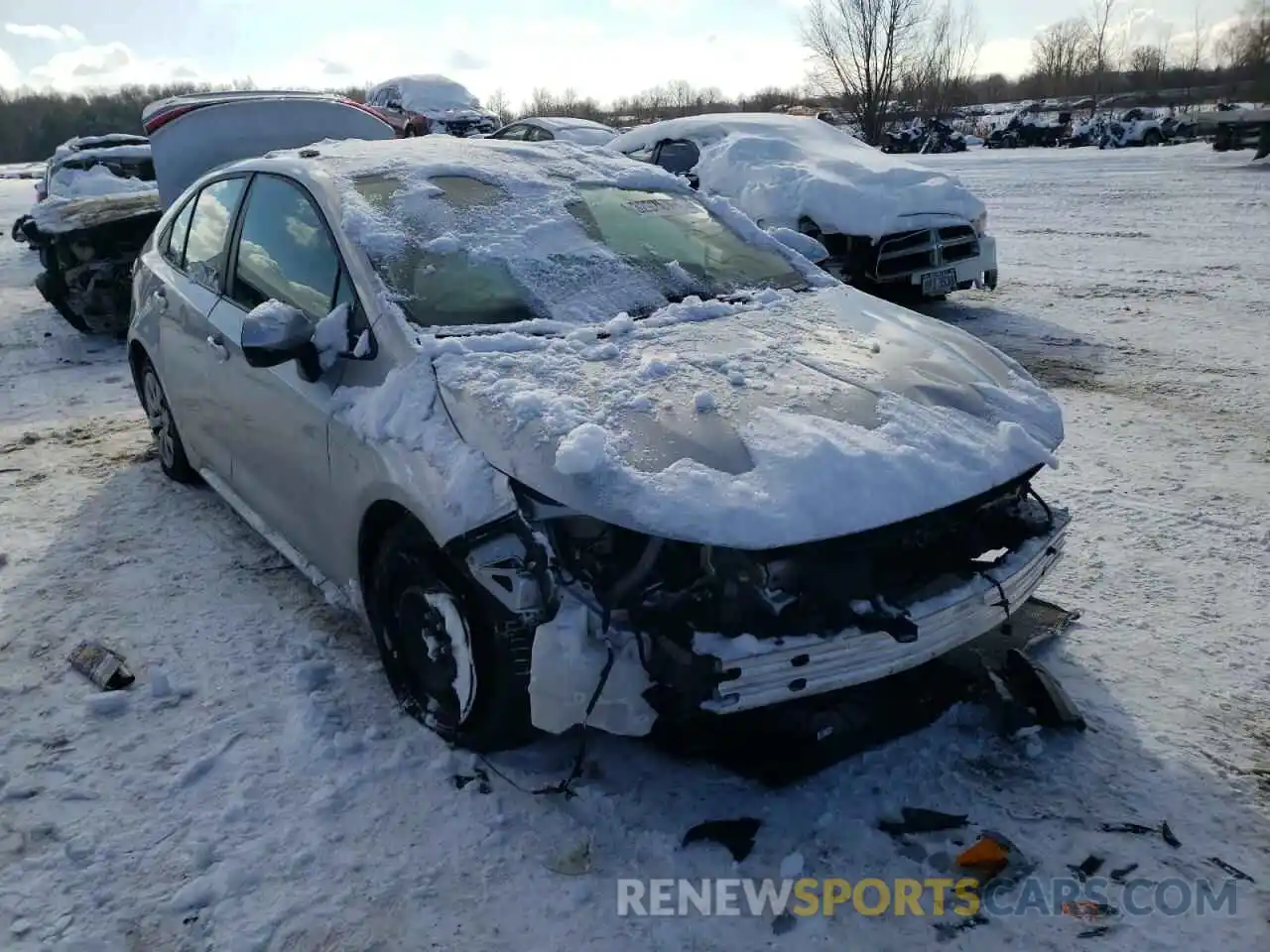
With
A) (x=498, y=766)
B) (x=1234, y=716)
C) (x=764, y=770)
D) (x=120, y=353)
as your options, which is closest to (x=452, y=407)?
(x=498, y=766)

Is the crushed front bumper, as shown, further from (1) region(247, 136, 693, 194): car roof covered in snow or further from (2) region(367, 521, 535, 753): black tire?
(1) region(247, 136, 693, 194): car roof covered in snow

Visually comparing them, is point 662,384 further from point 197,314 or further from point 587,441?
point 197,314

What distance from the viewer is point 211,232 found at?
426 centimetres

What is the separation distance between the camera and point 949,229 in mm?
7793

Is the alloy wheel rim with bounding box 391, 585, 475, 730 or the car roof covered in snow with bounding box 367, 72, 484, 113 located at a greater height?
the car roof covered in snow with bounding box 367, 72, 484, 113

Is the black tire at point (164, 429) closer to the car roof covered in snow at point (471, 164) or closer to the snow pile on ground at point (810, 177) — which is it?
the car roof covered in snow at point (471, 164)

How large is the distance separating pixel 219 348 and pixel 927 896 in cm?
323

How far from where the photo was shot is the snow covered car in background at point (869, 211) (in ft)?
25.0

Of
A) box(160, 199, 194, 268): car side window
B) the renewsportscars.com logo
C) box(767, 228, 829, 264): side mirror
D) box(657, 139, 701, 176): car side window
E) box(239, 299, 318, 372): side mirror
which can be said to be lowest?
the renewsportscars.com logo

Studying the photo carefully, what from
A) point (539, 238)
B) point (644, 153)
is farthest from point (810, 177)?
point (539, 238)

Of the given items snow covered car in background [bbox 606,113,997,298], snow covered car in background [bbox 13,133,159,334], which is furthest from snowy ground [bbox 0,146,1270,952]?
snow covered car in background [bbox 13,133,159,334]

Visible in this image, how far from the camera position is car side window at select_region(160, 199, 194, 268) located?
15.1 feet

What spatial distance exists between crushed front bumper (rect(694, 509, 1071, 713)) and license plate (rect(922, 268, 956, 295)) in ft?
17.4

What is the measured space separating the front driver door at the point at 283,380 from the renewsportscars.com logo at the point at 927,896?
5.57ft
